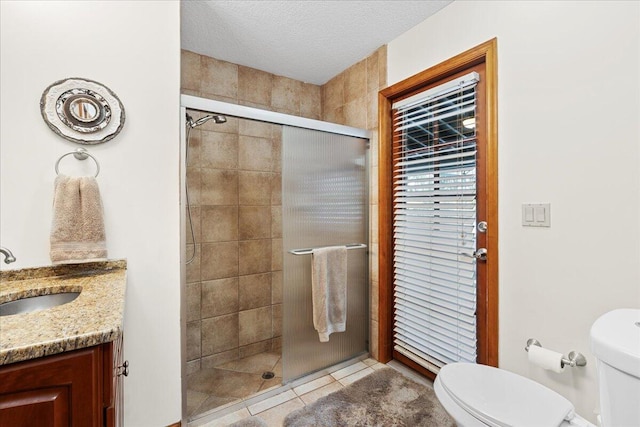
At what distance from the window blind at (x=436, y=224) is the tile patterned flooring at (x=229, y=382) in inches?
39.6

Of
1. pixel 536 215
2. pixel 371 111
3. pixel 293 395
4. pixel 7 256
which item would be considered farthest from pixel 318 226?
pixel 7 256

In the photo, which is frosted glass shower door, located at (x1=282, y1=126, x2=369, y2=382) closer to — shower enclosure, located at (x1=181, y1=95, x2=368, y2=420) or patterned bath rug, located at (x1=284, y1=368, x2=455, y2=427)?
shower enclosure, located at (x1=181, y1=95, x2=368, y2=420)

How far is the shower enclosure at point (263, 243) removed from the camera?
2010 millimetres

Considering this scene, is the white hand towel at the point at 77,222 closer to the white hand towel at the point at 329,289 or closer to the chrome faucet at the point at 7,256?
the chrome faucet at the point at 7,256

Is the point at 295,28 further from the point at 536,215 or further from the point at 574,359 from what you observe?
the point at 574,359

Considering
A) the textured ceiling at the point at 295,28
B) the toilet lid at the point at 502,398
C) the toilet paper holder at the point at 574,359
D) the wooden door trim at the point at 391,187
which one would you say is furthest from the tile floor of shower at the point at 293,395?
the textured ceiling at the point at 295,28

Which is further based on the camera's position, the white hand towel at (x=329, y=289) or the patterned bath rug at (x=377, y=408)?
the white hand towel at (x=329, y=289)

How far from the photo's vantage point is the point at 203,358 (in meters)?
2.30

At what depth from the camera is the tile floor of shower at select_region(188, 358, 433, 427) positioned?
1.72m

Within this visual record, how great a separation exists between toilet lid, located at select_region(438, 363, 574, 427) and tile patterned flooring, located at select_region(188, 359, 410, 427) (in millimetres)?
784

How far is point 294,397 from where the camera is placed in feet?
6.27

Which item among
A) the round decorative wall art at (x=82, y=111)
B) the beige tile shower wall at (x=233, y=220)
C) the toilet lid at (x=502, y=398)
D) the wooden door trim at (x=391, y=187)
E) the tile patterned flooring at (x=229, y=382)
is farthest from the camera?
the beige tile shower wall at (x=233, y=220)

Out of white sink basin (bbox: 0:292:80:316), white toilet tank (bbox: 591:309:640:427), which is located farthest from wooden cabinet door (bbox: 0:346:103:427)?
white toilet tank (bbox: 591:309:640:427)

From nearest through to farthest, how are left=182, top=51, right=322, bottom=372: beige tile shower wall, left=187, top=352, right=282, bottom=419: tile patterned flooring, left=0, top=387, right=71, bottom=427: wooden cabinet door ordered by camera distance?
left=0, top=387, right=71, bottom=427: wooden cabinet door → left=187, top=352, right=282, bottom=419: tile patterned flooring → left=182, top=51, right=322, bottom=372: beige tile shower wall
